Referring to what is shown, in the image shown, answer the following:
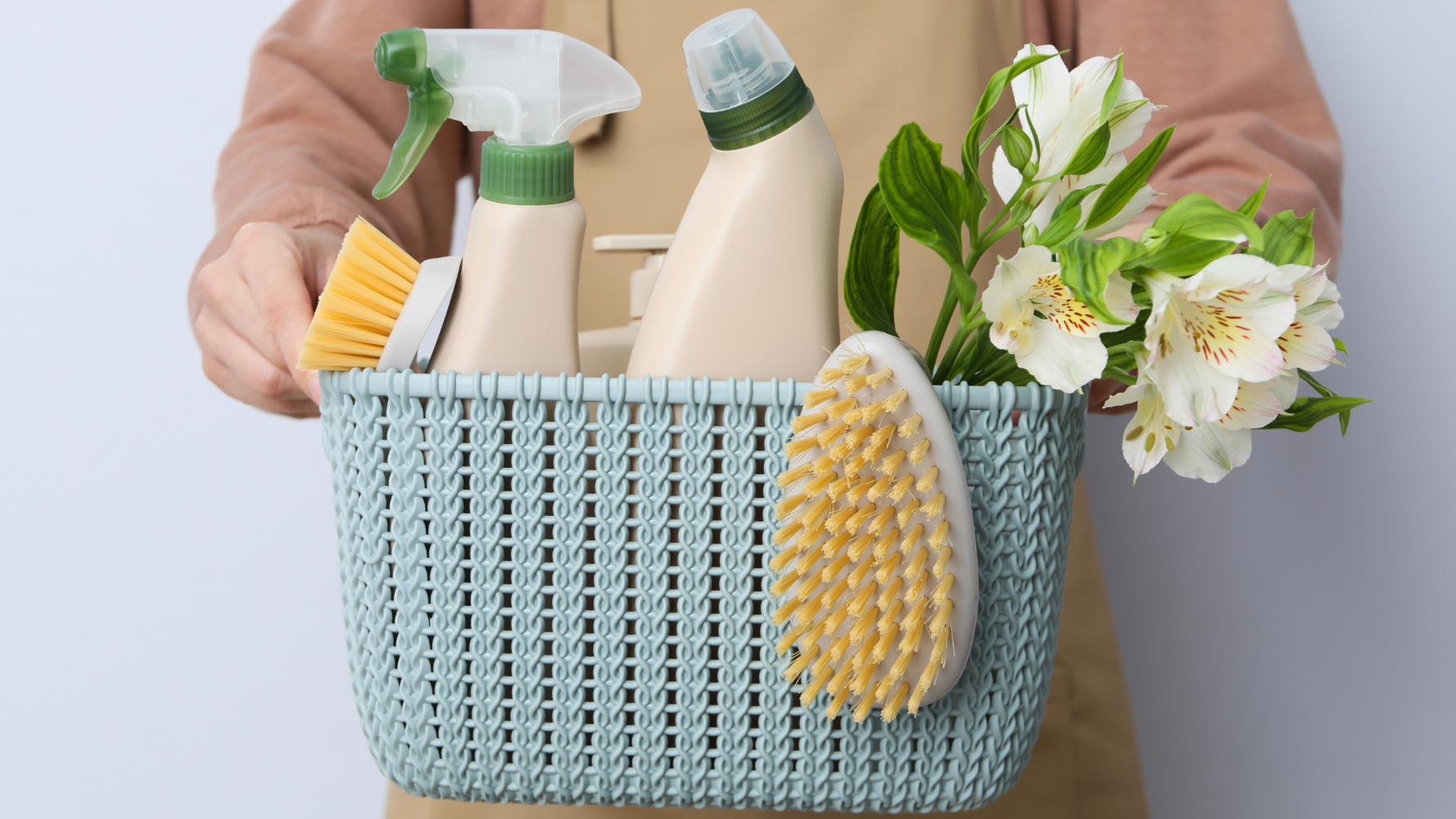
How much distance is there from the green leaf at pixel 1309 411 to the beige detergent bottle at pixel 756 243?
0.12 meters

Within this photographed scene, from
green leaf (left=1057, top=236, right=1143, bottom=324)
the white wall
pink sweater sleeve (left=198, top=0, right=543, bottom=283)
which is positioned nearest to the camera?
green leaf (left=1057, top=236, right=1143, bottom=324)

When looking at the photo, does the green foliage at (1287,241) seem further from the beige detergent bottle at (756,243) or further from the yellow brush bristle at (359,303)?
the yellow brush bristle at (359,303)

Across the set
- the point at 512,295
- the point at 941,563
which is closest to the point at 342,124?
the point at 512,295

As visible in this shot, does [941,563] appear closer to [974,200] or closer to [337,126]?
[974,200]

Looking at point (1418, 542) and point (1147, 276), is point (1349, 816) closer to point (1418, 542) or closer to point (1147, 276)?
point (1418, 542)

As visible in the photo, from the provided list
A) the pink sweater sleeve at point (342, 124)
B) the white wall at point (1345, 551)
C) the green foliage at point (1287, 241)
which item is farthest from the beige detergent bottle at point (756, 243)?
the white wall at point (1345, 551)

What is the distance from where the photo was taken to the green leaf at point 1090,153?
0.22 metres

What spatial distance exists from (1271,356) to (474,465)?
18 centimetres

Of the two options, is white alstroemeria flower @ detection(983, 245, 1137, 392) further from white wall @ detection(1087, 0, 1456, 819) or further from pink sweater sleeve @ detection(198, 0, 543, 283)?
white wall @ detection(1087, 0, 1456, 819)

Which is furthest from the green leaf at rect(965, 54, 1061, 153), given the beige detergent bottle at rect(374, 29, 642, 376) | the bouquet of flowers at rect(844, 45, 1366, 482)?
the beige detergent bottle at rect(374, 29, 642, 376)

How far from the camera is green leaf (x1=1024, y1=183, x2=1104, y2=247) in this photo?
0.73 feet

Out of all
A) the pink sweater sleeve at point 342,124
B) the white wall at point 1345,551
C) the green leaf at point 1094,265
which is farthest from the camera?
the white wall at point 1345,551

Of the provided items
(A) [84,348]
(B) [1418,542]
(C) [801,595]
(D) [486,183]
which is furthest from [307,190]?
(B) [1418,542]

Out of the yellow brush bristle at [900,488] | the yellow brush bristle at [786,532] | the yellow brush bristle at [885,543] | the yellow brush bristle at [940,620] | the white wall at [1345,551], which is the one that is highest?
the yellow brush bristle at [900,488]
